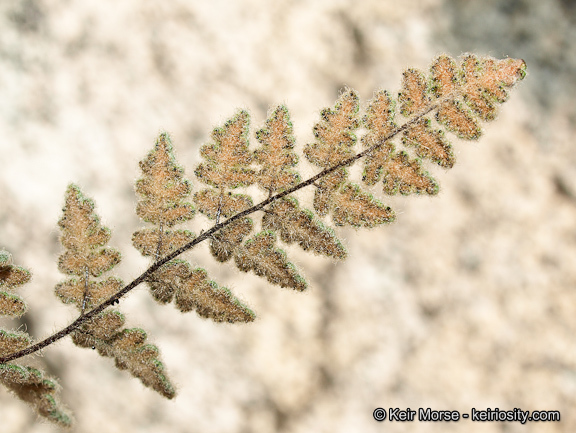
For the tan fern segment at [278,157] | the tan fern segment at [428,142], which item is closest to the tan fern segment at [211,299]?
the tan fern segment at [278,157]

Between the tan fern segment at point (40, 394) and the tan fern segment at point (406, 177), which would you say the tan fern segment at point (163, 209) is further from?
the tan fern segment at point (406, 177)

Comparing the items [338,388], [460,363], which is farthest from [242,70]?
[460,363]

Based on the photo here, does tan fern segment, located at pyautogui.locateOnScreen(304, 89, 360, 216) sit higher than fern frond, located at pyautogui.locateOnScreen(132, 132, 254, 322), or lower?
higher

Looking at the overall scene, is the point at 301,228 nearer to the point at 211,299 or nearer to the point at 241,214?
the point at 241,214

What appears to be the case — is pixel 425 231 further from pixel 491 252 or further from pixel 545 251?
pixel 545 251

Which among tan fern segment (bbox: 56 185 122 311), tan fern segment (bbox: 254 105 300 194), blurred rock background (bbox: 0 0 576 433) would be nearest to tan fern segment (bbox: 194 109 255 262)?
tan fern segment (bbox: 254 105 300 194)
